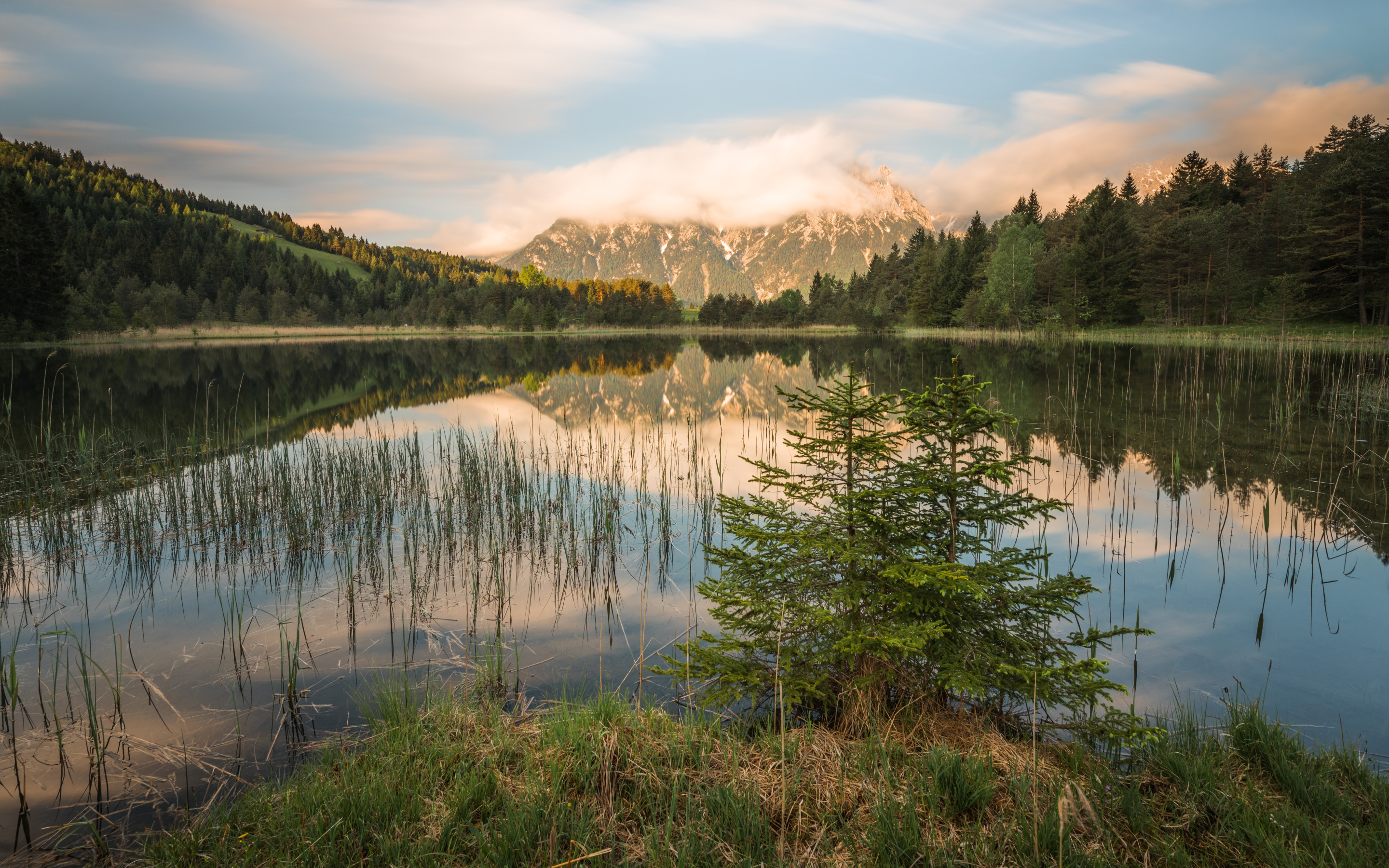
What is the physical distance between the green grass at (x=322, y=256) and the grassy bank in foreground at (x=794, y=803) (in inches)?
6576

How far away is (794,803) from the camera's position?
3.14 meters

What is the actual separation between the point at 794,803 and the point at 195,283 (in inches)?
5115

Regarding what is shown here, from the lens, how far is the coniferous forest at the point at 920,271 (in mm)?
43750

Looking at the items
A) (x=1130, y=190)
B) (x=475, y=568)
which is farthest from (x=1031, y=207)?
(x=475, y=568)

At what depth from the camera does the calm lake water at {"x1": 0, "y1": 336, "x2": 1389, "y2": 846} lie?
4.52 meters

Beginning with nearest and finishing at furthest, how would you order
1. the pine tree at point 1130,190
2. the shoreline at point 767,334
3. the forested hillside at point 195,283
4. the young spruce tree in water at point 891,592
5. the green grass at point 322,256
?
the young spruce tree in water at point 891,592 < the shoreline at point 767,334 < the forested hillside at point 195,283 < the pine tree at point 1130,190 < the green grass at point 322,256

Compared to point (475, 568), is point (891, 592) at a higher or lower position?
higher

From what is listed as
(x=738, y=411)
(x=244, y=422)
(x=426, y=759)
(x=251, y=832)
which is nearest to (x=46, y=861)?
(x=251, y=832)

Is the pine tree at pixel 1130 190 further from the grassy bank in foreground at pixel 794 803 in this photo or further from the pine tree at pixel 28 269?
the pine tree at pixel 28 269

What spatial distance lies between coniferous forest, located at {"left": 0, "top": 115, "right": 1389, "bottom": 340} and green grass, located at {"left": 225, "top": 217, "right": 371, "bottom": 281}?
7.95 meters

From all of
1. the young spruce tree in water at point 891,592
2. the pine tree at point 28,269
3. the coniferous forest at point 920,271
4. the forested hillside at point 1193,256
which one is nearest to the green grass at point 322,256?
the coniferous forest at point 920,271

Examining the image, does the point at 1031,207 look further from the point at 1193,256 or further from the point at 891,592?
the point at 891,592

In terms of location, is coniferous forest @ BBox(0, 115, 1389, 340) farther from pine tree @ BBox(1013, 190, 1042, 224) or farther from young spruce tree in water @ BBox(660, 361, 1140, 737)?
young spruce tree in water @ BBox(660, 361, 1140, 737)

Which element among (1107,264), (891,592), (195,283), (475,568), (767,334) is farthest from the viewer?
(195,283)
